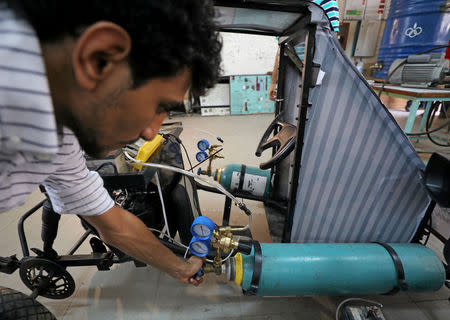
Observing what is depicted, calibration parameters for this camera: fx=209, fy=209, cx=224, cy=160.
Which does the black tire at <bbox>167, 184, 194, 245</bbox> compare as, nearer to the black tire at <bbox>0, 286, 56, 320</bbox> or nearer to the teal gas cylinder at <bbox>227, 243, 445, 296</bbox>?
the teal gas cylinder at <bbox>227, 243, 445, 296</bbox>

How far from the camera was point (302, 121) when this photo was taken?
704 mm

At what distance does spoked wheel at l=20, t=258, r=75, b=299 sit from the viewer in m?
0.83

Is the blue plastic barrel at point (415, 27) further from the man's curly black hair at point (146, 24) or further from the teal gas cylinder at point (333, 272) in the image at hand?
the man's curly black hair at point (146, 24)

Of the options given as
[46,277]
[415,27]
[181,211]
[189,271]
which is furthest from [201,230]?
[415,27]

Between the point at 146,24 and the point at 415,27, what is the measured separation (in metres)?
3.42

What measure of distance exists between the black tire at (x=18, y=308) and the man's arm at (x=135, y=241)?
28cm

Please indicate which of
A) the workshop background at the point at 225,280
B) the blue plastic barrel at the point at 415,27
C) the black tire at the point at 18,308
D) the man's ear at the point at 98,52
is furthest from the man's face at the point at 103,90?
the blue plastic barrel at the point at 415,27

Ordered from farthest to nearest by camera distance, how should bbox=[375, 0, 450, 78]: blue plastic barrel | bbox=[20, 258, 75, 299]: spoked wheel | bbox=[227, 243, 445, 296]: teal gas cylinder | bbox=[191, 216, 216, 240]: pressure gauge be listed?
bbox=[375, 0, 450, 78]: blue plastic barrel
bbox=[20, 258, 75, 299]: spoked wheel
bbox=[227, 243, 445, 296]: teal gas cylinder
bbox=[191, 216, 216, 240]: pressure gauge

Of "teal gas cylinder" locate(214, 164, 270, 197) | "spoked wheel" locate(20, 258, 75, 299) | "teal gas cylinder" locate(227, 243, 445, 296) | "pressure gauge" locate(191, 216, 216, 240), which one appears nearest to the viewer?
"pressure gauge" locate(191, 216, 216, 240)

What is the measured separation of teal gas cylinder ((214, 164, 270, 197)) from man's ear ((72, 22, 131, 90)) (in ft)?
3.08

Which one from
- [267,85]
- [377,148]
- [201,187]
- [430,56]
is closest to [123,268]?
[201,187]

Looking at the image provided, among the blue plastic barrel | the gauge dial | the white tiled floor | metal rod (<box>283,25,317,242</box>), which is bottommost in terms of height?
the white tiled floor

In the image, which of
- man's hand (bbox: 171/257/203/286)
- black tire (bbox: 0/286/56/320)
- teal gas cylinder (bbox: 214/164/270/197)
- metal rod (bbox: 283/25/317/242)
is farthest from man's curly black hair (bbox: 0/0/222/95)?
Result: teal gas cylinder (bbox: 214/164/270/197)

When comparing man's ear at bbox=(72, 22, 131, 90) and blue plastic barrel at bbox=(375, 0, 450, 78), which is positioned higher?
blue plastic barrel at bbox=(375, 0, 450, 78)
